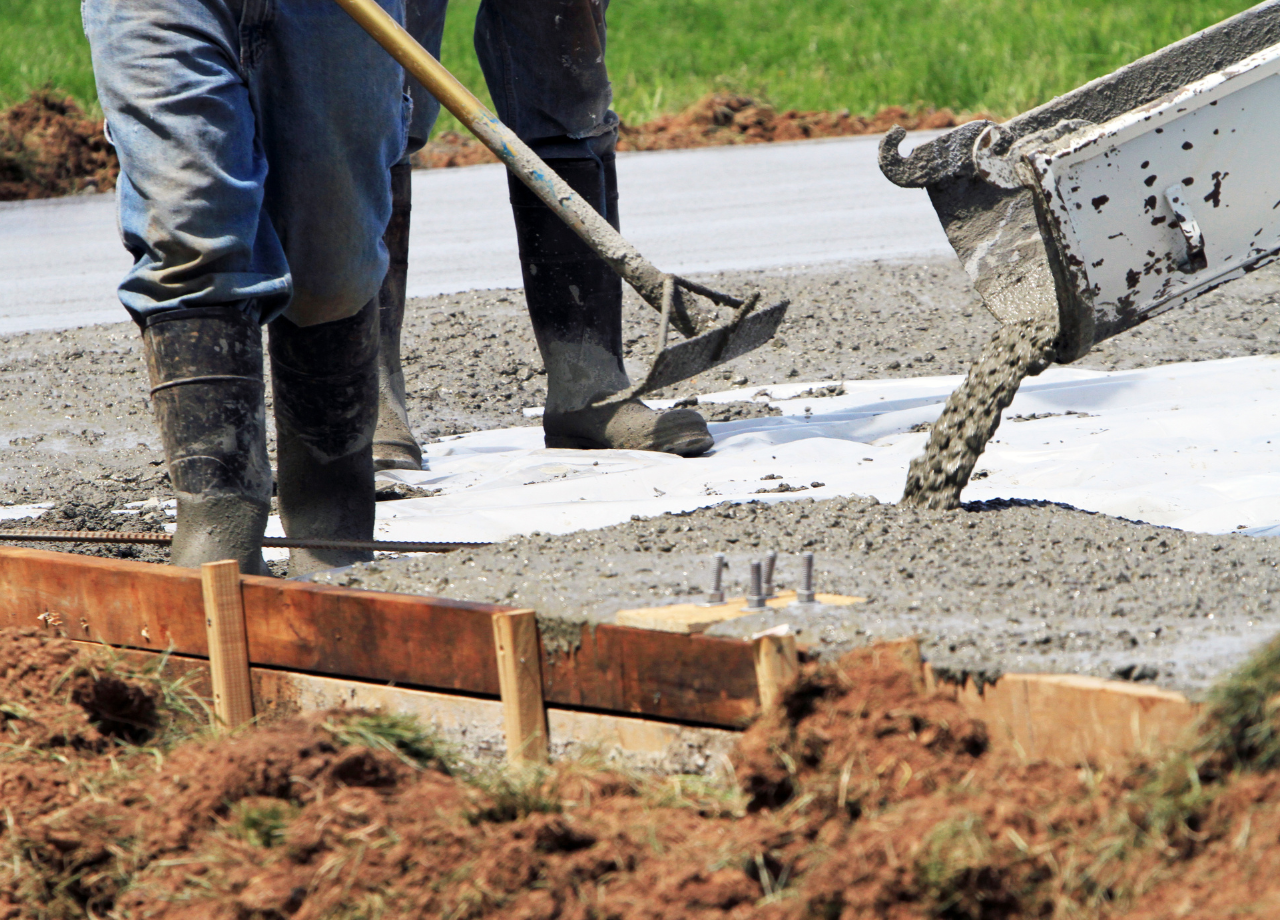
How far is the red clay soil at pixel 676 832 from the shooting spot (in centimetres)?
142

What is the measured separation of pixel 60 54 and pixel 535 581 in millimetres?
10991

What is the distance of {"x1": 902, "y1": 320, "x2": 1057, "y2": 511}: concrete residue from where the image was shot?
105 inches

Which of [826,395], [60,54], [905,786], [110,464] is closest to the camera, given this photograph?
[905,786]

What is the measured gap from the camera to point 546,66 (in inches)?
150

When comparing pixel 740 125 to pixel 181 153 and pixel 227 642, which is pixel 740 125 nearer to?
pixel 181 153

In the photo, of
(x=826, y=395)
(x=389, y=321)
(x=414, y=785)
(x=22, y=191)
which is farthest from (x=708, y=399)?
(x=22, y=191)

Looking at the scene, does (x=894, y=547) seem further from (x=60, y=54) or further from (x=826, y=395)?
(x=60, y=54)

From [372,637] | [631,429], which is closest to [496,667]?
[372,637]

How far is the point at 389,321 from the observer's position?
3.97 metres

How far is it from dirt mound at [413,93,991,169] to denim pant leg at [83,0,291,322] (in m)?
7.80

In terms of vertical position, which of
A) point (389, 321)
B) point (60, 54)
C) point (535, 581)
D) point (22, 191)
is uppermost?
point (60, 54)

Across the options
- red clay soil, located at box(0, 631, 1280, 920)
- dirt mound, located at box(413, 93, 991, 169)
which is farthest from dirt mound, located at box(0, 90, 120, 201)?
red clay soil, located at box(0, 631, 1280, 920)

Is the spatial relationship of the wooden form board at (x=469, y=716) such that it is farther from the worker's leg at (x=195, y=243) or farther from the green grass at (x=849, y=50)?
the green grass at (x=849, y=50)

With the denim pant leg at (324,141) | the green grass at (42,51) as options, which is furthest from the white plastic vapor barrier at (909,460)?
the green grass at (42,51)
